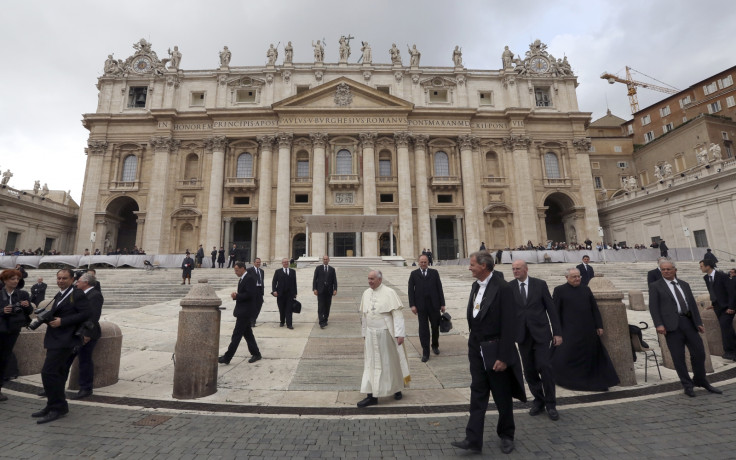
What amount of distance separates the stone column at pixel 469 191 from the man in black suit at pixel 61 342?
104 ft

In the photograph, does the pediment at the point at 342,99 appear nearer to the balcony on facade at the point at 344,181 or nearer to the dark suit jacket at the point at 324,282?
the balcony on facade at the point at 344,181

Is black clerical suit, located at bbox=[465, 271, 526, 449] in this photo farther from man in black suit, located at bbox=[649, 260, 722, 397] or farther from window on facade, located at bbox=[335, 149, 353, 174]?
window on facade, located at bbox=[335, 149, 353, 174]

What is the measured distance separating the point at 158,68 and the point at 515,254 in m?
40.8

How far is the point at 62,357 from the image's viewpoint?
4434 millimetres

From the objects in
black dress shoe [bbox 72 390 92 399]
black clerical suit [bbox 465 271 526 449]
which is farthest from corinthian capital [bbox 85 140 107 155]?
black clerical suit [bbox 465 271 526 449]

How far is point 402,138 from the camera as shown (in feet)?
114

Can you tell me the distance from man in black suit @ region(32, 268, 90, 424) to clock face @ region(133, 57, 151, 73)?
42.5 meters

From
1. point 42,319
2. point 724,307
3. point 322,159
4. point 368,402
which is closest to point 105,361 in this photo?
point 42,319

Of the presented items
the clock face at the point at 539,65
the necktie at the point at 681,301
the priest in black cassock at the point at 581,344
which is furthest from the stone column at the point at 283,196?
the necktie at the point at 681,301

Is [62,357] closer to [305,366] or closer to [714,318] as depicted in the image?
[305,366]

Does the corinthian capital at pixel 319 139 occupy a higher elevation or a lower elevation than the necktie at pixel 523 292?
higher

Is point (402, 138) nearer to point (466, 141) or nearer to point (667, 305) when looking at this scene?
point (466, 141)

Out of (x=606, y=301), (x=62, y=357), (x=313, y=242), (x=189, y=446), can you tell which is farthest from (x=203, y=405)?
(x=313, y=242)

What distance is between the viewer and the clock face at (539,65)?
39.3 metres
